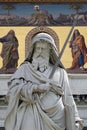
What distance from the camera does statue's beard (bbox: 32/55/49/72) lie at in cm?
424

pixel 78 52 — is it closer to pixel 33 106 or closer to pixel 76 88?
pixel 76 88

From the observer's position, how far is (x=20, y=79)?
4.15 m

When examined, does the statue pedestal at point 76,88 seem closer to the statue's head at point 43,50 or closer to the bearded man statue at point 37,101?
the statue's head at point 43,50

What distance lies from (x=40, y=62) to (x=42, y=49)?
0.28ft

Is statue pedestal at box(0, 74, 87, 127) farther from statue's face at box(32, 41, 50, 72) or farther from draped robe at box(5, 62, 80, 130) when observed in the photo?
draped robe at box(5, 62, 80, 130)

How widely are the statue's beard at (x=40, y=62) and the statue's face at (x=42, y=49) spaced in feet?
0.05

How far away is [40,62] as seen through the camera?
427 cm

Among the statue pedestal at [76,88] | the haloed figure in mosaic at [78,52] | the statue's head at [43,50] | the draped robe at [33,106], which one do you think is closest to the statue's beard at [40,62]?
the statue's head at [43,50]

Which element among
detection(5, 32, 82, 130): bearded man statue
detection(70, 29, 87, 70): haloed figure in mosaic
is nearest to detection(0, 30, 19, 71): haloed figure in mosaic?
detection(70, 29, 87, 70): haloed figure in mosaic

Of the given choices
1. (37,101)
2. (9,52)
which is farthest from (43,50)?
(9,52)

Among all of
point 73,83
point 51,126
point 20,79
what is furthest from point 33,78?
point 73,83

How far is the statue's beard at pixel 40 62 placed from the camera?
4242mm

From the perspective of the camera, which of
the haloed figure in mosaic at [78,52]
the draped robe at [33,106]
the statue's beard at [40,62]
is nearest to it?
the draped robe at [33,106]

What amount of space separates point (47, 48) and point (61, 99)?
0.37 m
